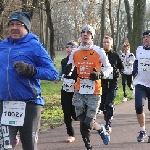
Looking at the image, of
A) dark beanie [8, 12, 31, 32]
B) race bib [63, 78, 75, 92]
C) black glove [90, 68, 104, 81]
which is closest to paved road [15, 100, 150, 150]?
race bib [63, 78, 75, 92]

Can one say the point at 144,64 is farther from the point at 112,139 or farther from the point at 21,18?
the point at 21,18

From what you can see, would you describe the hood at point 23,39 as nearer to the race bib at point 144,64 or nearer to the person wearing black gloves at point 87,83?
the person wearing black gloves at point 87,83

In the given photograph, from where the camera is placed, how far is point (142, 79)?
7.18 metres

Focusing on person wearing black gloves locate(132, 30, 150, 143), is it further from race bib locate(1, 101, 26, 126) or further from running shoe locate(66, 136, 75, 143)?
race bib locate(1, 101, 26, 126)

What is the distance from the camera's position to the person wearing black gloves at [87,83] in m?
6.09

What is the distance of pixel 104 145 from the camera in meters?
6.76

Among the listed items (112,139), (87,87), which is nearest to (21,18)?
(87,87)

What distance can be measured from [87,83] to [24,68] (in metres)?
2.26

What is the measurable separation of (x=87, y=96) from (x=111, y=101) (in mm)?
1825

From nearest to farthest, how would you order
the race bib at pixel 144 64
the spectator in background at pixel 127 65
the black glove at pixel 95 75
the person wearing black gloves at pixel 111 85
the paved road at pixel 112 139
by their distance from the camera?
the black glove at pixel 95 75 < the paved road at pixel 112 139 < the race bib at pixel 144 64 < the person wearing black gloves at pixel 111 85 < the spectator in background at pixel 127 65

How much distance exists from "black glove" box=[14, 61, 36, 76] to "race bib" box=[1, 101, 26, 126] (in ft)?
1.21

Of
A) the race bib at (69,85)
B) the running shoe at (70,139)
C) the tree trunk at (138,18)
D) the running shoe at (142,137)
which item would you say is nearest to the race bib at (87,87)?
the race bib at (69,85)

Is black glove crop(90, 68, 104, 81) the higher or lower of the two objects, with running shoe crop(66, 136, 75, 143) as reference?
higher

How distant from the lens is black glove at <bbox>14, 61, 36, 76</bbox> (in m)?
Answer: 3.99
